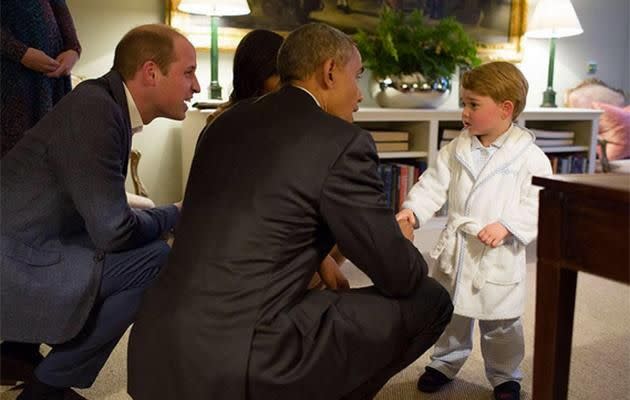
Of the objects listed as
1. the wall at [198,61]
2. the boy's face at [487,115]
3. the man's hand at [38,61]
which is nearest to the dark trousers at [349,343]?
the boy's face at [487,115]

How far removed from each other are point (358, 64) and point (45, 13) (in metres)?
1.27

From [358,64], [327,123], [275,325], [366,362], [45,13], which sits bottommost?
[366,362]

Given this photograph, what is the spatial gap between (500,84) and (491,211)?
0.35 m

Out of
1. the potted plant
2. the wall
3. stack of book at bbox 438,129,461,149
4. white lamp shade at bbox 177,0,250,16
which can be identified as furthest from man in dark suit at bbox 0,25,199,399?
stack of book at bbox 438,129,461,149

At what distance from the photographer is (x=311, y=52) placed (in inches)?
52.7

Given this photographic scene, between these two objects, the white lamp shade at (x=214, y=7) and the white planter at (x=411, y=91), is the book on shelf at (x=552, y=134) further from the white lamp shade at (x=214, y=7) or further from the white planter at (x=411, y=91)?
the white lamp shade at (x=214, y=7)

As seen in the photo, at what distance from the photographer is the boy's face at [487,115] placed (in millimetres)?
1807

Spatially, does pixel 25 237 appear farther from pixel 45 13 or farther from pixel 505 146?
pixel 505 146

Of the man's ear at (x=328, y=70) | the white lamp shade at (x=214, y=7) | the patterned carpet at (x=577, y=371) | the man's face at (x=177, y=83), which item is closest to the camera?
the man's ear at (x=328, y=70)

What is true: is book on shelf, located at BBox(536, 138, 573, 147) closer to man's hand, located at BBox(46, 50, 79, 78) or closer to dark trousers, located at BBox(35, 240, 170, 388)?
man's hand, located at BBox(46, 50, 79, 78)

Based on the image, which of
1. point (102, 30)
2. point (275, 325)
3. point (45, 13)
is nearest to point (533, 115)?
point (102, 30)

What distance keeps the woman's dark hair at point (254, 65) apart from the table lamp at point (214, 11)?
992 mm

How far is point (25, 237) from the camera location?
4.97 ft

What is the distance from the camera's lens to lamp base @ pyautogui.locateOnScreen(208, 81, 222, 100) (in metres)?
3.11
